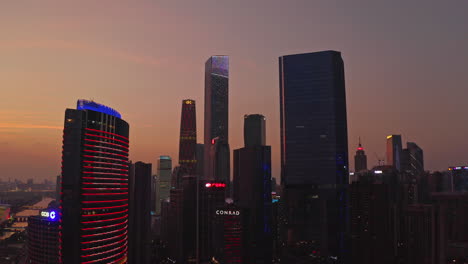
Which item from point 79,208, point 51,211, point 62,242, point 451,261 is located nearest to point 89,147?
point 79,208

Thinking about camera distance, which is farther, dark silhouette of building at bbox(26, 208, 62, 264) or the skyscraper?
dark silhouette of building at bbox(26, 208, 62, 264)

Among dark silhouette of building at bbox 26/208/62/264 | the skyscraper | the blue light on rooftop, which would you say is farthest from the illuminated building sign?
the blue light on rooftop

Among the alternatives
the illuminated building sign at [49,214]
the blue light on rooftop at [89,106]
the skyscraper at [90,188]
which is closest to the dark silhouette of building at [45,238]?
the illuminated building sign at [49,214]

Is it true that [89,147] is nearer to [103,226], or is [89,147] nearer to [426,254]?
[103,226]

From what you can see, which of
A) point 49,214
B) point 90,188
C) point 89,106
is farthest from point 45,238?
point 89,106

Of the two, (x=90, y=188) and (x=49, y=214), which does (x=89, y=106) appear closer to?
(x=90, y=188)

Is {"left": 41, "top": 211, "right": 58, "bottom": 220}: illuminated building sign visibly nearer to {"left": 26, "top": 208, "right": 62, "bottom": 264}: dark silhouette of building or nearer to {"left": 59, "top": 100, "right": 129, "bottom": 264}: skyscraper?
{"left": 26, "top": 208, "right": 62, "bottom": 264}: dark silhouette of building

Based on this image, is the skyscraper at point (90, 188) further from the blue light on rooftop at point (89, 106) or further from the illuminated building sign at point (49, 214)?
the illuminated building sign at point (49, 214)
